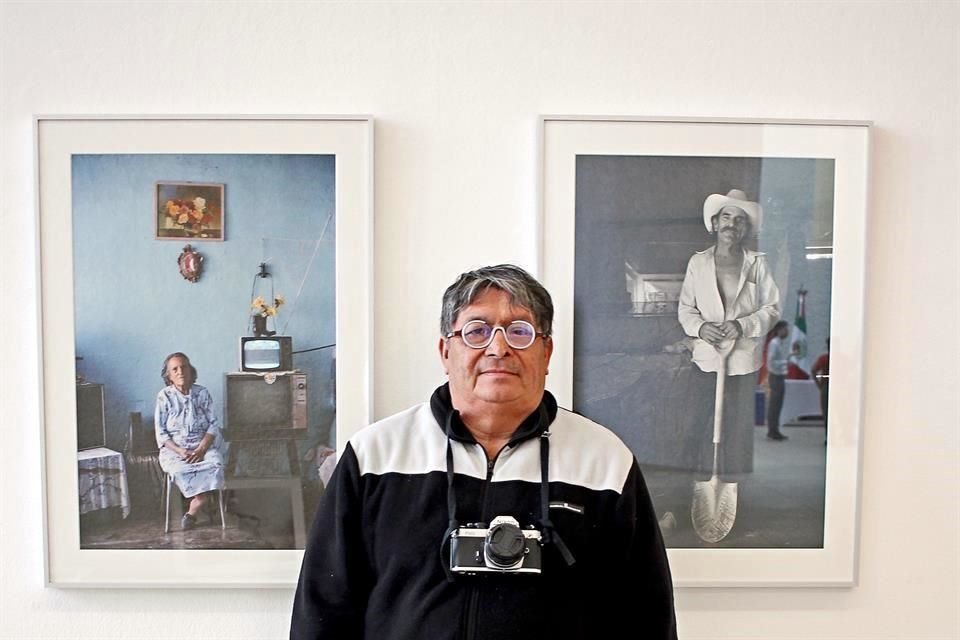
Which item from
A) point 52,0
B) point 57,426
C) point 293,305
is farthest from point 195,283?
point 52,0

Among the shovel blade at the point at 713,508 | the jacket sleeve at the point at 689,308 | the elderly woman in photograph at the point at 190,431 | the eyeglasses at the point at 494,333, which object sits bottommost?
the shovel blade at the point at 713,508

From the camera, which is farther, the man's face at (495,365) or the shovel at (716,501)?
the shovel at (716,501)

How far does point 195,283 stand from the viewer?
152 cm

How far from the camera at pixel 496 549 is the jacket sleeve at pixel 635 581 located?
164mm

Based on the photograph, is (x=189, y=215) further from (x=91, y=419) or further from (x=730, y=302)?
(x=730, y=302)

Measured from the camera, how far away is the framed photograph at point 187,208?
1.51m

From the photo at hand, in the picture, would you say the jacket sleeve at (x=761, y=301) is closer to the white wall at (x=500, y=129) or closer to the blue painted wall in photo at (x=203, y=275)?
the white wall at (x=500, y=129)

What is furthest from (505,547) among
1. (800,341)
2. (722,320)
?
(800,341)

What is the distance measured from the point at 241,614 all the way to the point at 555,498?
2.34ft

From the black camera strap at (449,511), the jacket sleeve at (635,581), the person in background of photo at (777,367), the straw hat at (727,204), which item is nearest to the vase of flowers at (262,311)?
the black camera strap at (449,511)

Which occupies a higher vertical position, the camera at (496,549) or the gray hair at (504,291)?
the gray hair at (504,291)

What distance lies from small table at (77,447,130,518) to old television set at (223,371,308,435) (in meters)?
0.23

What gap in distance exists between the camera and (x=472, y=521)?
4.24 feet

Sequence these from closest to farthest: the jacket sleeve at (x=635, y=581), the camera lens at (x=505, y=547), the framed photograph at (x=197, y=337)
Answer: the camera lens at (x=505, y=547) → the jacket sleeve at (x=635, y=581) → the framed photograph at (x=197, y=337)
